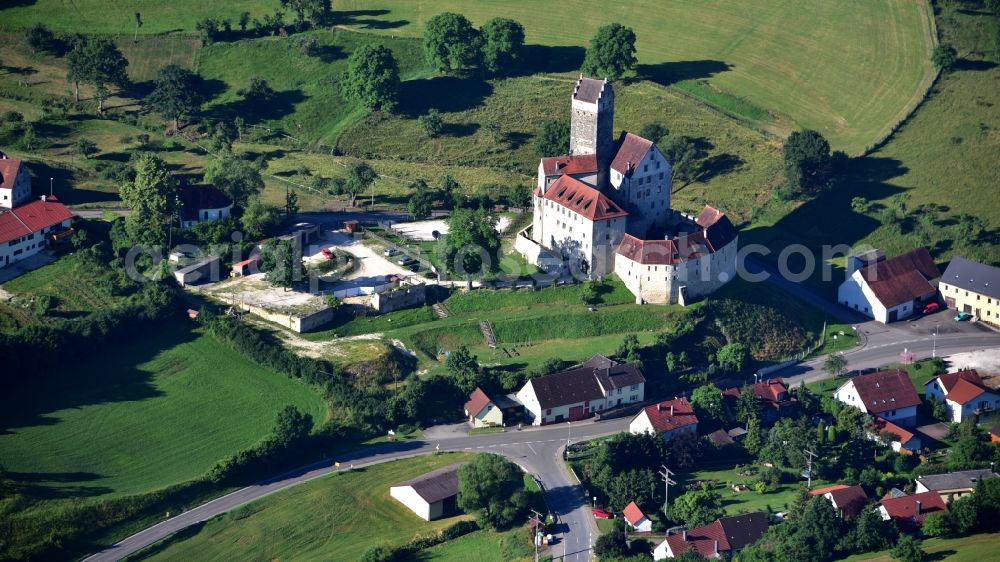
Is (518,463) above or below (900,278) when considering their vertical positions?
below

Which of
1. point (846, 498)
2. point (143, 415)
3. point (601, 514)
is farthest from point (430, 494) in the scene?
point (846, 498)

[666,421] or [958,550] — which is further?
[666,421]

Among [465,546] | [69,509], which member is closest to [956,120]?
[465,546]

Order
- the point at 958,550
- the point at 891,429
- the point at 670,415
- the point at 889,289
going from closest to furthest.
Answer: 1. the point at 958,550
2. the point at 670,415
3. the point at 891,429
4. the point at 889,289

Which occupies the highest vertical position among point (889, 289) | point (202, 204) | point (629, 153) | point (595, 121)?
point (595, 121)

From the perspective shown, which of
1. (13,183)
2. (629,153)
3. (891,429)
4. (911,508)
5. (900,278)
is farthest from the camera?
(900,278)

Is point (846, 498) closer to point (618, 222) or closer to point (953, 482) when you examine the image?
point (953, 482)

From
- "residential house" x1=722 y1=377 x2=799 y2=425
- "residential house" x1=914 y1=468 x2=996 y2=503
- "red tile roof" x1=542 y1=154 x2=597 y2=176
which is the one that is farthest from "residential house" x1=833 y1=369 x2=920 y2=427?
"red tile roof" x1=542 y1=154 x2=597 y2=176

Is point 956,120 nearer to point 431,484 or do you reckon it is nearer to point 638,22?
point 638,22
